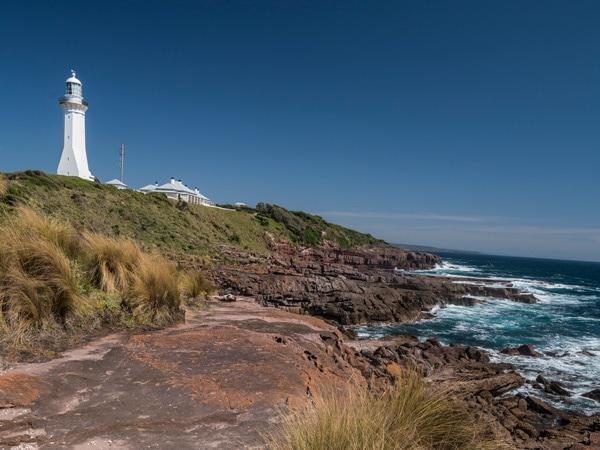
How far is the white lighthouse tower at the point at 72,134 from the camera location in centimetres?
4503

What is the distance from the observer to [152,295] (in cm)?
768

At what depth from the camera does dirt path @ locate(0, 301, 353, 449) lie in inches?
140

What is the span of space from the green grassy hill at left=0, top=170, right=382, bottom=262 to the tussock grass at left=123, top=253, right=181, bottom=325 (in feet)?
24.0

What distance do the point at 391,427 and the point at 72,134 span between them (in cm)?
5216

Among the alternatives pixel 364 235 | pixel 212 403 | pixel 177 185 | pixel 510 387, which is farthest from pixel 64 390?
pixel 364 235

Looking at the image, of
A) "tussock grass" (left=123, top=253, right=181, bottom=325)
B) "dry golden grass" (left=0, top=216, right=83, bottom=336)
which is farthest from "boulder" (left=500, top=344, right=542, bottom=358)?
"dry golden grass" (left=0, top=216, right=83, bottom=336)

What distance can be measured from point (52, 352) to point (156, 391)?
187 centimetres

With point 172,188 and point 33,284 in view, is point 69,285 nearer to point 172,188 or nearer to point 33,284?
point 33,284

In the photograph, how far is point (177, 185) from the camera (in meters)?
53.6

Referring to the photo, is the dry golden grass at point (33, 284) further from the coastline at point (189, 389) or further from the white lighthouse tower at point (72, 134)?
the white lighthouse tower at point (72, 134)

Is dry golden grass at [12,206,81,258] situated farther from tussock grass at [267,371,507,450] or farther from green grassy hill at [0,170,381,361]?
tussock grass at [267,371,507,450]

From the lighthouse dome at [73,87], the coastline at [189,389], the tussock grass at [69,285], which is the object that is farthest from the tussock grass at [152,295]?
the lighthouse dome at [73,87]

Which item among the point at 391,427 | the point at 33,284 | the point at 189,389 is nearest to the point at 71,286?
the point at 33,284

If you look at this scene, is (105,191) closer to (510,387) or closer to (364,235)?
(510,387)
